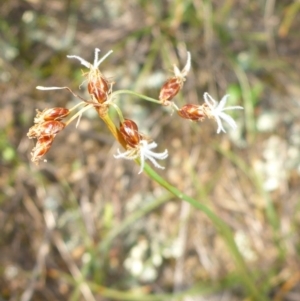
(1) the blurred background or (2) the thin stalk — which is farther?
(1) the blurred background

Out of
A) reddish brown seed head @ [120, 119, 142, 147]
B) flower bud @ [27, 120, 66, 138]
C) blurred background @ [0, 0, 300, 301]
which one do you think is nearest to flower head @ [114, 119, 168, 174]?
reddish brown seed head @ [120, 119, 142, 147]

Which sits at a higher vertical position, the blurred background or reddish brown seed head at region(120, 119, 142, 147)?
reddish brown seed head at region(120, 119, 142, 147)

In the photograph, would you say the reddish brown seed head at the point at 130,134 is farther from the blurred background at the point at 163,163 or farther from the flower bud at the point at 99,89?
the blurred background at the point at 163,163

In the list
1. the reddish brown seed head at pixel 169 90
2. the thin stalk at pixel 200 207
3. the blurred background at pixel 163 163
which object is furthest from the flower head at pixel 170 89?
the blurred background at pixel 163 163

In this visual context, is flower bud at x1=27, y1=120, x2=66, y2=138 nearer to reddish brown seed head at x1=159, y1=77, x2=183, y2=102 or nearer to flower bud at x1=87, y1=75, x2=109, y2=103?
flower bud at x1=87, y1=75, x2=109, y2=103

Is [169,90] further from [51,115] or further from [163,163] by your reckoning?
[163,163]

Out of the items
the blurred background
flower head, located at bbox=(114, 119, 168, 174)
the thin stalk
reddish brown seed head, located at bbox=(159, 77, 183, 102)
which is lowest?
the blurred background

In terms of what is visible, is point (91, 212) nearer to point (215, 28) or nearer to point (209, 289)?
point (209, 289)
